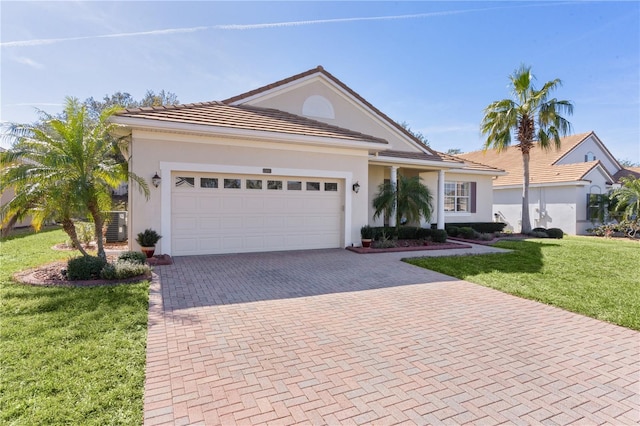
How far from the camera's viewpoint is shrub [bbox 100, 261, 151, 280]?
6984mm

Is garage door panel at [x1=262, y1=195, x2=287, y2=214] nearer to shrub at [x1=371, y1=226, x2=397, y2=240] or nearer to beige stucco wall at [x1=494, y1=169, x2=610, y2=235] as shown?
shrub at [x1=371, y1=226, x2=397, y2=240]

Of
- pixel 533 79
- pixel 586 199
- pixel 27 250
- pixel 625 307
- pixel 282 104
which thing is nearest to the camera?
pixel 625 307

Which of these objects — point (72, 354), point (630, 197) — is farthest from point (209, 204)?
point (630, 197)

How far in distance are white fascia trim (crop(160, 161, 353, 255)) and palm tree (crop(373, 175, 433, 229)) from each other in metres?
2.00

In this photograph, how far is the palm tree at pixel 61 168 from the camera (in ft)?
22.7

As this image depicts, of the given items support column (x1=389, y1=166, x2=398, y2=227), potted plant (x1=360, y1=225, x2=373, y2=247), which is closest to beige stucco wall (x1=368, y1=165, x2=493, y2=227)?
support column (x1=389, y1=166, x2=398, y2=227)

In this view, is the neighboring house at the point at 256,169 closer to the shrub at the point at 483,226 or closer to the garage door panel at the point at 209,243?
the garage door panel at the point at 209,243

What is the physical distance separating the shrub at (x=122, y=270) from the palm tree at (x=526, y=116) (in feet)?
59.3

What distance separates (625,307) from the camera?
19.8 ft

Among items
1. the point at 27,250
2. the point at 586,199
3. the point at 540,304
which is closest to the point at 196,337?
the point at 540,304

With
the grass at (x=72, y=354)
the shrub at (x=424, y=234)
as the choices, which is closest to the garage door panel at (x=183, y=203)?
the grass at (x=72, y=354)

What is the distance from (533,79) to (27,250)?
2316 cm

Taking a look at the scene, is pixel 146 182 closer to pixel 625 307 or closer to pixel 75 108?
pixel 75 108

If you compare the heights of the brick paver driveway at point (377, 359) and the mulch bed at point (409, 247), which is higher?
the mulch bed at point (409, 247)
